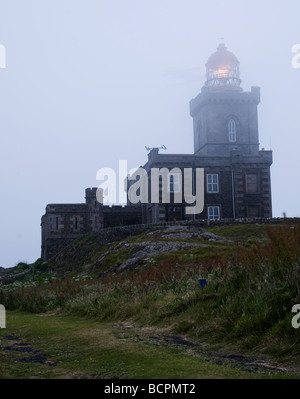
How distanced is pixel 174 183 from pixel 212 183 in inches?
130

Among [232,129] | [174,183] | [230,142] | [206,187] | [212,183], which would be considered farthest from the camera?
[232,129]

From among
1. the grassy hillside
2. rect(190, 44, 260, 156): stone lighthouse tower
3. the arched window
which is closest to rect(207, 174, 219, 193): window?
rect(190, 44, 260, 156): stone lighthouse tower

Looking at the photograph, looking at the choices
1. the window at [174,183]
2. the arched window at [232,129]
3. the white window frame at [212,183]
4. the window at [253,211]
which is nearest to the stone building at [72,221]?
the window at [174,183]

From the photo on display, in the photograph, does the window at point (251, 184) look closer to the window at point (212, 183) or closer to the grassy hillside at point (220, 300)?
the window at point (212, 183)

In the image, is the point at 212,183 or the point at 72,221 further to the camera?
the point at 72,221

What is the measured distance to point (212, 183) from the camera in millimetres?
44219


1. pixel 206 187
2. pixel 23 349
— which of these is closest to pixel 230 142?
pixel 206 187

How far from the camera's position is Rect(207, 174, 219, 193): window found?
4406cm

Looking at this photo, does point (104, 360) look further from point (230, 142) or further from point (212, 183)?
point (230, 142)

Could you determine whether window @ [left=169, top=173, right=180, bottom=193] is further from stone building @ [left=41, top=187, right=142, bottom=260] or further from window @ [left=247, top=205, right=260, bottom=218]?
stone building @ [left=41, top=187, right=142, bottom=260]

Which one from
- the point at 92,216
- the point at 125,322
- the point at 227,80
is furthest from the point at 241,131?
the point at 125,322
